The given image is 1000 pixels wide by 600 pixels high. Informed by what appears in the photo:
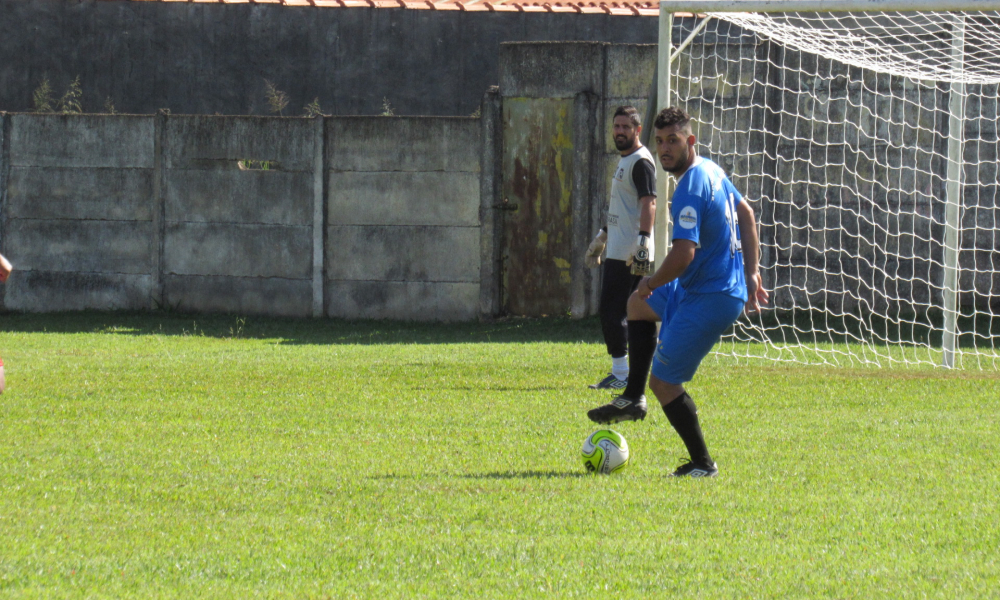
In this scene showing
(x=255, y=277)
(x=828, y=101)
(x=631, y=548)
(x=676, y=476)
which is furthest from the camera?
(x=255, y=277)

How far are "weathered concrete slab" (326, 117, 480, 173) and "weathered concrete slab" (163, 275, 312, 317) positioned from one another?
5.22ft

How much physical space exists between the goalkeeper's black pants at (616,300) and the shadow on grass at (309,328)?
12.3ft

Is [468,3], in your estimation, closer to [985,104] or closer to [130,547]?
[985,104]

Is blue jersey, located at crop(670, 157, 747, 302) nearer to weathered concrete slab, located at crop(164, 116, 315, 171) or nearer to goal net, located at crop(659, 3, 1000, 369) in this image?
goal net, located at crop(659, 3, 1000, 369)

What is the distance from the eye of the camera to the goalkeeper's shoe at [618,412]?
237 inches

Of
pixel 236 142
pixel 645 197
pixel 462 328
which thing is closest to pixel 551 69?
pixel 462 328

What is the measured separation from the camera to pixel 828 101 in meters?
13.5

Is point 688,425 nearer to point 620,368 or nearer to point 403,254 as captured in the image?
point 620,368

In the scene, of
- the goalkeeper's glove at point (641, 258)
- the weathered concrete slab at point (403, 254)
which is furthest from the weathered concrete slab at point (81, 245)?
the goalkeeper's glove at point (641, 258)

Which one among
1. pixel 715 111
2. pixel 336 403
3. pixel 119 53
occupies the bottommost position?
pixel 336 403

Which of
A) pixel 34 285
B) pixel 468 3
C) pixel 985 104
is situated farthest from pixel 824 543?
pixel 468 3

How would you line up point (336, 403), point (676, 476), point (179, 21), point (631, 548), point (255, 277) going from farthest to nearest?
point (179, 21) → point (255, 277) → point (336, 403) → point (676, 476) → point (631, 548)

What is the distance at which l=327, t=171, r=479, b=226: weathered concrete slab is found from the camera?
1404cm

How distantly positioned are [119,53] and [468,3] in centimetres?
592
